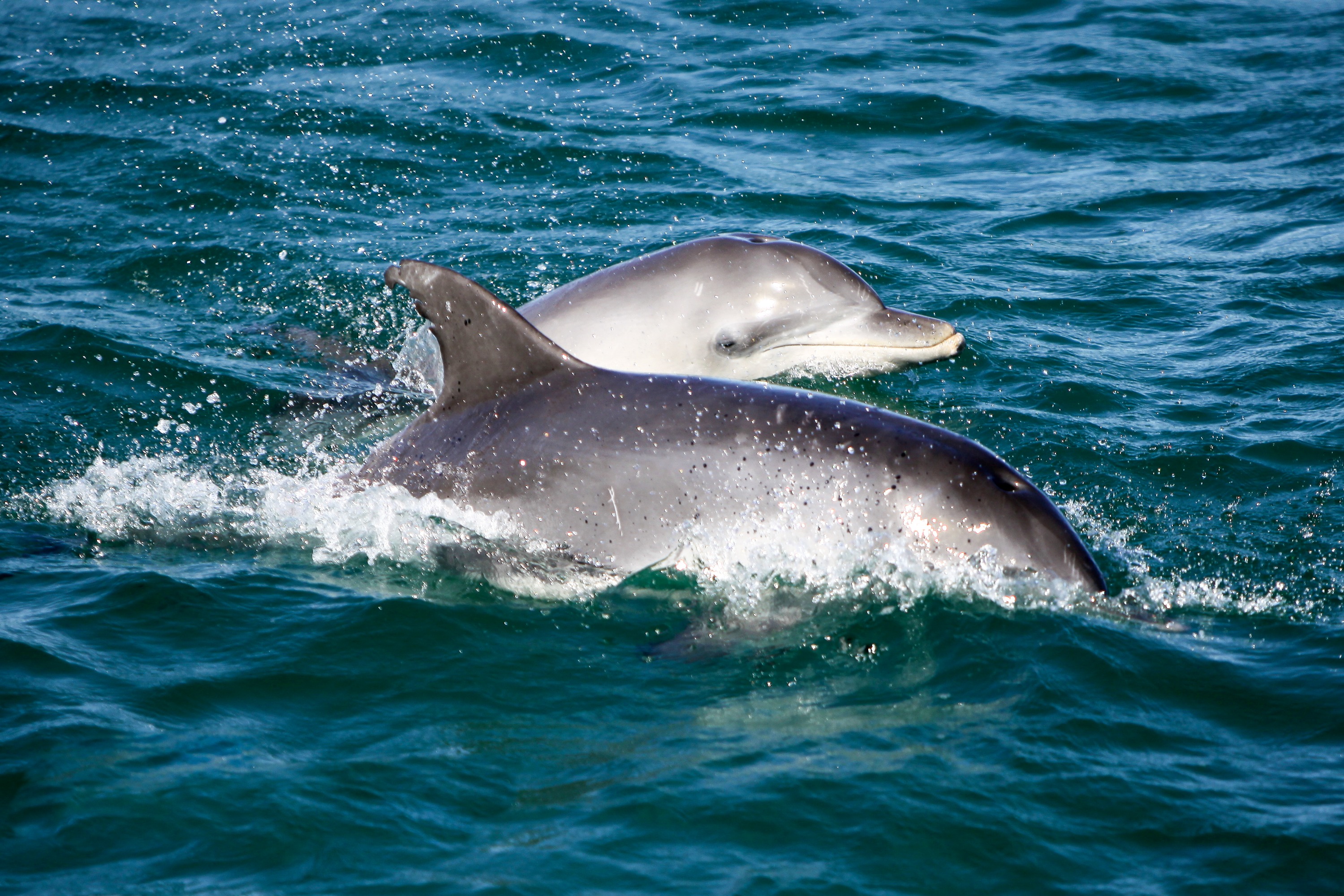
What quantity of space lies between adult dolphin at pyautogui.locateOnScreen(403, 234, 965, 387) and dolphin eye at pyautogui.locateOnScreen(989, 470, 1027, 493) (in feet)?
8.78

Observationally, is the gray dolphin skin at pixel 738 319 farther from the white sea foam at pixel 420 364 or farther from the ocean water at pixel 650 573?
the white sea foam at pixel 420 364

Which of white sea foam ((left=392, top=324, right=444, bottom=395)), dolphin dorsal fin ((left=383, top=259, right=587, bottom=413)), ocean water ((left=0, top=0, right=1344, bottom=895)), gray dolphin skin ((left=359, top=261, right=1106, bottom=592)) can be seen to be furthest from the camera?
white sea foam ((left=392, top=324, right=444, bottom=395))

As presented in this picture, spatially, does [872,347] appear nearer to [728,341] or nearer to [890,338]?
[890,338]

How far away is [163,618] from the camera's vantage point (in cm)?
666

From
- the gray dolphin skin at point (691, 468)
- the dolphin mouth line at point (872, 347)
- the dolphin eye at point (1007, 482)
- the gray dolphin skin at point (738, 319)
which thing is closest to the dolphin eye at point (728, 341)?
the gray dolphin skin at point (738, 319)

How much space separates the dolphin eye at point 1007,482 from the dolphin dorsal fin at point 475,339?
2113 millimetres

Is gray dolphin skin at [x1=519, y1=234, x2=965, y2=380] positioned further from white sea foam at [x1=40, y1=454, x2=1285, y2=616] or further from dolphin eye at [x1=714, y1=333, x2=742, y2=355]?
white sea foam at [x1=40, y1=454, x2=1285, y2=616]

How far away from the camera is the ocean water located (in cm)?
503

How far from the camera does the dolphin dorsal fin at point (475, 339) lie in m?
6.64

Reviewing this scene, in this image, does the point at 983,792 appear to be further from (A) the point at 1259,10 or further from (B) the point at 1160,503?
(A) the point at 1259,10

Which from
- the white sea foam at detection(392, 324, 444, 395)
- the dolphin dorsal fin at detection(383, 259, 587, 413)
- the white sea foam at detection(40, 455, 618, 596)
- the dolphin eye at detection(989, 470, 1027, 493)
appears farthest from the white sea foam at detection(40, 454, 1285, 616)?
the white sea foam at detection(392, 324, 444, 395)

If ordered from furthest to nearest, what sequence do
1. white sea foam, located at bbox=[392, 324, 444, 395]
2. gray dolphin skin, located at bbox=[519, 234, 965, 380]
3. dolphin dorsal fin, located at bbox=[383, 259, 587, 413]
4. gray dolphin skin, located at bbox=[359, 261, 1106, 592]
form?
white sea foam, located at bbox=[392, 324, 444, 395]
gray dolphin skin, located at bbox=[519, 234, 965, 380]
dolphin dorsal fin, located at bbox=[383, 259, 587, 413]
gray dolphin skin, located at bbox=[359, 261, 1106, 592]

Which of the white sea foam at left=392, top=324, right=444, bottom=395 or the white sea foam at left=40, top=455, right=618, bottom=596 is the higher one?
the white sea foam at left=392, top=324, right=444, bottom=395

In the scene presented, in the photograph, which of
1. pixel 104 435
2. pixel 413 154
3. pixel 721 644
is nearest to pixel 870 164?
pixel 413 154
